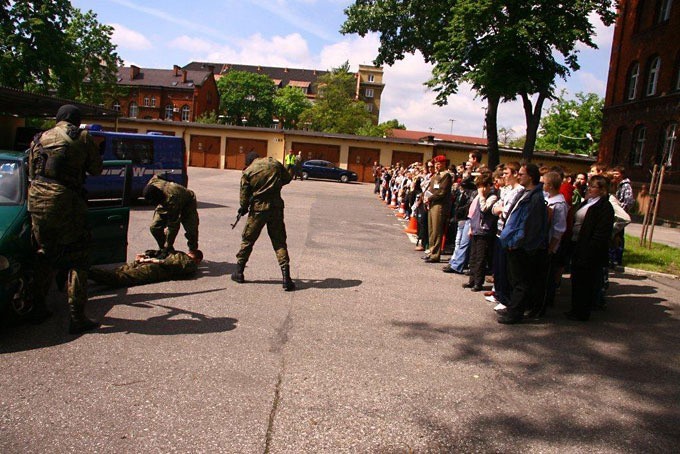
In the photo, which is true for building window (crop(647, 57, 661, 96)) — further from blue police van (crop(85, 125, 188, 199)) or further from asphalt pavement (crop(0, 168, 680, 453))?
asphalt pavement (crop(0, 168, 680, 453))

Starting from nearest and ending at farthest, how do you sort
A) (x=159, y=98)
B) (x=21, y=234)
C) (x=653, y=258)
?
(x=21, y=234)
(x=653, y=258)
(x=159, y=98)

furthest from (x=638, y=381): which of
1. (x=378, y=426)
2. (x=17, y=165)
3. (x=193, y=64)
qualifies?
(x=193, y=64)

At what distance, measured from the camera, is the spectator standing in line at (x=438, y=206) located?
29.6 feet

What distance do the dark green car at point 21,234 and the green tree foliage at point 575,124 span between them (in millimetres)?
63105

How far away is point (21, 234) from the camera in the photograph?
15.1 ft

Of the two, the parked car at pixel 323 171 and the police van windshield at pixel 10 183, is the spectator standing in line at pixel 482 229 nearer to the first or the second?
the police van windshield at pixel 10 183

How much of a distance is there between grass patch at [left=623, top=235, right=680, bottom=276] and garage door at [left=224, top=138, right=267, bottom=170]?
33574 millimetres

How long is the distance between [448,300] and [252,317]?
8.61 feet

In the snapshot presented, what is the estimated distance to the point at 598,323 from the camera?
238 inches

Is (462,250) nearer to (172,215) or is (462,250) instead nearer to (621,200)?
(621,200)

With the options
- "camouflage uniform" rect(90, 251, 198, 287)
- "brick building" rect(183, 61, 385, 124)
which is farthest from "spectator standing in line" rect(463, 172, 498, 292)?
"brick building" rect(183, 61, 385, 124)

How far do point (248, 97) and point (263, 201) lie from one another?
3337 inches

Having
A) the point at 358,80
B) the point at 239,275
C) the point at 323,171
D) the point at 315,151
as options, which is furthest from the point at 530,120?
the point at 358,80

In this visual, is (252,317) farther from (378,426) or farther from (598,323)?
(598,323)
